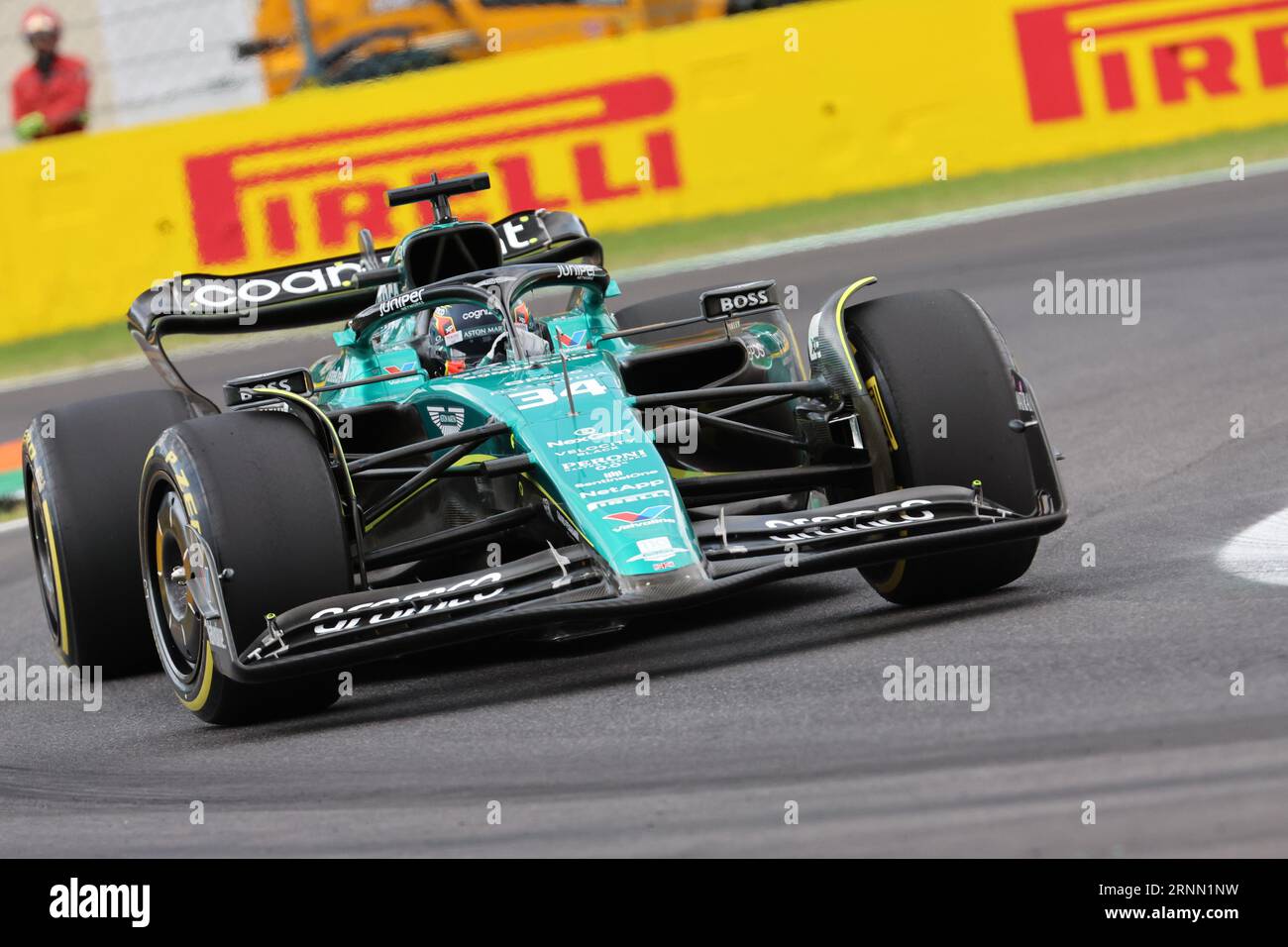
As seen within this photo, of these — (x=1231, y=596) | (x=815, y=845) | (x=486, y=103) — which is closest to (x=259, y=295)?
(x=1231, y=596)

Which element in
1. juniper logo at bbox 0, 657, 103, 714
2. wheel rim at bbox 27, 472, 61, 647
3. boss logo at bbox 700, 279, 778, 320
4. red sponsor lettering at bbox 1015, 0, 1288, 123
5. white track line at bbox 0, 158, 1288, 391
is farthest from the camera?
red sponsor lettering at bbox 1015, 0, 1288, 123

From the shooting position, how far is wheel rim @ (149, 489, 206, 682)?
6.78 meters

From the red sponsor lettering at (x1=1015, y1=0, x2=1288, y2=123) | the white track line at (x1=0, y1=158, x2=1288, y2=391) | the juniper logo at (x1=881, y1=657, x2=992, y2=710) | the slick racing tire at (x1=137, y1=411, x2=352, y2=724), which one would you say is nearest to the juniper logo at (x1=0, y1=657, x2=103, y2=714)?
the slick racing tire at (x1=137, y1=411, x2=352, y2=724)

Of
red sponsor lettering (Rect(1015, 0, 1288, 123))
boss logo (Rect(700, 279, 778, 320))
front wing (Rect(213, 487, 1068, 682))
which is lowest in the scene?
front wing (Rect(213, 487, 1068, 682))

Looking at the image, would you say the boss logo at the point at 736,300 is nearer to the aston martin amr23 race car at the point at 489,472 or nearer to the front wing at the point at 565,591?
the aston martin amr23 race car at the point at 489,472

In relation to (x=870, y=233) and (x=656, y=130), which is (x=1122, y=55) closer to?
(x=870, y=233)

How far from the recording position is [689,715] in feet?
19.6

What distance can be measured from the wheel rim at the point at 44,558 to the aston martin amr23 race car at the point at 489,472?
0.03m

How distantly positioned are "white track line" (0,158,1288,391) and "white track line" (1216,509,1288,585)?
853cm

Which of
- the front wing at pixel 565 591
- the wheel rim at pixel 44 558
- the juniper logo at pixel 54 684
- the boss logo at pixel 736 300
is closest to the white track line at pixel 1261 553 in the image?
the front wing at pixel 565 591

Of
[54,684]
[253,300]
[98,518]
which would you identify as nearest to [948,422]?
[98,518]

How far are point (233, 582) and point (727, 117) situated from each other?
11091 millimetres

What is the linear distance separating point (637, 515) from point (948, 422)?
1.15 meters
